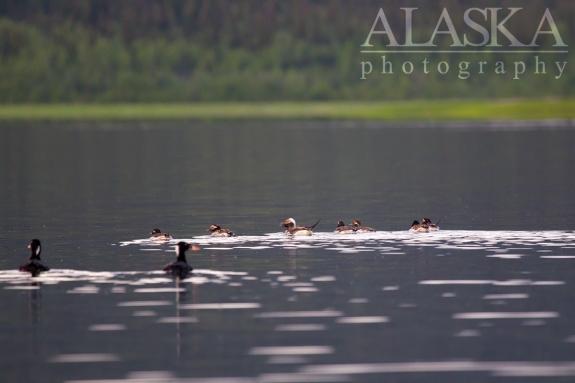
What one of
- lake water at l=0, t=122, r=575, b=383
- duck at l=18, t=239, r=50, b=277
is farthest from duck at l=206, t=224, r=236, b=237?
duck at l=18, t=239, r=50, b=277

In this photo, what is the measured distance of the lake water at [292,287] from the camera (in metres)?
17.6

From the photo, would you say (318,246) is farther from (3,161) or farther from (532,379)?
(3,161)

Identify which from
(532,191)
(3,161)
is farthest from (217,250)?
(3,161)

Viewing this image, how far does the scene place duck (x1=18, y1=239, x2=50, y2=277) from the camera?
81.6 ft

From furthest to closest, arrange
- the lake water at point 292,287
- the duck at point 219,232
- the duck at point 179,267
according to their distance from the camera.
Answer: the duck at point 219,232
the duck at point 179,267
the lake water at point 292,287

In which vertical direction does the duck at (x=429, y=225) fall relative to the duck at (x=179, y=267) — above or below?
above

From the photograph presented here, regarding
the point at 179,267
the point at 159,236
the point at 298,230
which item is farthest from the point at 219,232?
the point at 179,267

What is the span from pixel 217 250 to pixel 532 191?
2112 centimetres

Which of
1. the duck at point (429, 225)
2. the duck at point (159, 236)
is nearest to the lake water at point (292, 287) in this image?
the duck at point (159, 236)

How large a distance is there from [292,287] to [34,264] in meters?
5.00

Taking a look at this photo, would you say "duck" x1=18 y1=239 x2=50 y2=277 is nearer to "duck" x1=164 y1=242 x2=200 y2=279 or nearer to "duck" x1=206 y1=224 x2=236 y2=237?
"duck" x1=164 y1=242 x2=200 y2=279

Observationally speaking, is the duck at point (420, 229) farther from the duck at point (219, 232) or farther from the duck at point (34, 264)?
the duck at point (34, 264)

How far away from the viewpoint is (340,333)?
19.3 metres

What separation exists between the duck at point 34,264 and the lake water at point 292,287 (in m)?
0.26
